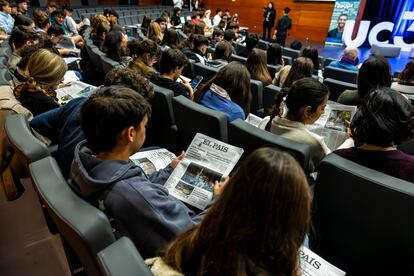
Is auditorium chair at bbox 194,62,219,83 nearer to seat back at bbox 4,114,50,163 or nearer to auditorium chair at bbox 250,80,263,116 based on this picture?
A: auditorium chair at bbox 250,80,263,116

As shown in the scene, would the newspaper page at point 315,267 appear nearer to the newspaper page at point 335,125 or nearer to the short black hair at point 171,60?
the newspaper page at point 335,125

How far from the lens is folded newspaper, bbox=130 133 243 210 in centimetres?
131

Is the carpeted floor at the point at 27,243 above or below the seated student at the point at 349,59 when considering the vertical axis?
below

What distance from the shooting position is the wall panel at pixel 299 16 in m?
10.8

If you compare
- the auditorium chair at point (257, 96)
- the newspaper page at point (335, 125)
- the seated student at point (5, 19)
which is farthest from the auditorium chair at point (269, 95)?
the seated student at point (5, 19)

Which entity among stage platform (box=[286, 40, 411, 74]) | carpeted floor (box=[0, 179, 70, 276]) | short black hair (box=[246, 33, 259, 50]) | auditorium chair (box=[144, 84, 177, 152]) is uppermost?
short black hair (box=[246, 33, 259, 50])

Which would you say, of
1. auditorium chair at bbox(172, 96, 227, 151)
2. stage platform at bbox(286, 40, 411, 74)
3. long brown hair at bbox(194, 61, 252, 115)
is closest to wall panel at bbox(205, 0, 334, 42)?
stage platform at bbox(286, 40, 411, 74)

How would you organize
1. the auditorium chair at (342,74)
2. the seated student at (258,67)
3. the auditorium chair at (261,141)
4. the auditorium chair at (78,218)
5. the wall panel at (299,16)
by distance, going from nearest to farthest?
the auditorium chair at (78,218) → the auditorium chair at (261,141) → the seated student at (258,67) → the auditorium chair at (342,74) → the wall panel at (299,16)

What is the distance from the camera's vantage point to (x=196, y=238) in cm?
70

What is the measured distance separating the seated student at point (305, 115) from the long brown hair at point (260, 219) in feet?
3.39

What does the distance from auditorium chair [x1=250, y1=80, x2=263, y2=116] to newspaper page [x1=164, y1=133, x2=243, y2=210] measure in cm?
156

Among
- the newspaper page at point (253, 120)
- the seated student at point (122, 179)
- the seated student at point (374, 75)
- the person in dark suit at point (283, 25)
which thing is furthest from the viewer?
the person in dark suit at point (283, 25)

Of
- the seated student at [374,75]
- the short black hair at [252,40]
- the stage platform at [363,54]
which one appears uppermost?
the seated student at [374,75]

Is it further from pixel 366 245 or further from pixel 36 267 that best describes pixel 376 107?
pixel 36 267
